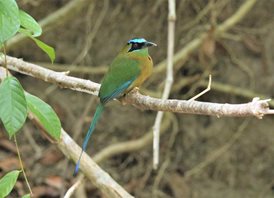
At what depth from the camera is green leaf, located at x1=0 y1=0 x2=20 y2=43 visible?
1254mm

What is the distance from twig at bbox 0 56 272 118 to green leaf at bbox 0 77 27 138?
0.44 metres

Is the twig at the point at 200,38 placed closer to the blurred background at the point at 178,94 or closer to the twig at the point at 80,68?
the blurred background at the point at 178,94

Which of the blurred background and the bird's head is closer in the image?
the bird's head

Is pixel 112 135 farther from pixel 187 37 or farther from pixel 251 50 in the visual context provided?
pixel 251 50

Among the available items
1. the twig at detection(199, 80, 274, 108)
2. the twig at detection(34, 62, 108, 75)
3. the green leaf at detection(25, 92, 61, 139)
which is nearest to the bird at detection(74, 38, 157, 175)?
the green leaf at detection(25, 92, 61, 139)

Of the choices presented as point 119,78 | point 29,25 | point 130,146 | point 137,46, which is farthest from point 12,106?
point 130,146

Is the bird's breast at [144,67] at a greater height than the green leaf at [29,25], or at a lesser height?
lesser

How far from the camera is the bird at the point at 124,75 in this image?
203 centimetres

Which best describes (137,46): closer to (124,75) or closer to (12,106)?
(124,75)

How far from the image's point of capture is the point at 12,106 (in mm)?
1322

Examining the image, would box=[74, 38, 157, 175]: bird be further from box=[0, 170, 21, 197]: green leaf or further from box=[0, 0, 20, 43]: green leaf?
box=[0, 0, 20, 43]: green leaf

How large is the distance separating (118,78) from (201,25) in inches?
75.5

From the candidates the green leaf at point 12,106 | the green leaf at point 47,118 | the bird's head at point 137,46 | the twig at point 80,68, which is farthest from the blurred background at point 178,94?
the green leaf at point 12,106

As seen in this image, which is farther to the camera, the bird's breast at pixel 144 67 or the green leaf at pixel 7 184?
the bird's breast at pixel 144 67
